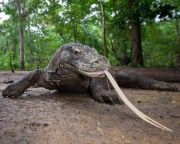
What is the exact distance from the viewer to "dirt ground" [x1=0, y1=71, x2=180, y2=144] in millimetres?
2254

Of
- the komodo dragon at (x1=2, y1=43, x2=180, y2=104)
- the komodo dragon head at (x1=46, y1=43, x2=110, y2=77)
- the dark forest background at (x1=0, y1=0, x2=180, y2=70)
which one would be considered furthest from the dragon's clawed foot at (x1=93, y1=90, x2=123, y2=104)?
the dark forest background at (x1=0, y1=0, x2=180, y2=70)

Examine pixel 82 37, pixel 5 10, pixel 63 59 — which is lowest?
pixel 63 59

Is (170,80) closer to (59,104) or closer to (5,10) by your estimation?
(59,104)

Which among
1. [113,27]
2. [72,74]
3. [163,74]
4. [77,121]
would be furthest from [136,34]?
[77,121]

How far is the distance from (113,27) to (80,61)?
669 cm

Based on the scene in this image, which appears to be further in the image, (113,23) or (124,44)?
(124,44)

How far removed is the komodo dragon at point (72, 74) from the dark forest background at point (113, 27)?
3700 mm

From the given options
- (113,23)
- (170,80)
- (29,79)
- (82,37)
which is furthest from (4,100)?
(82,37)

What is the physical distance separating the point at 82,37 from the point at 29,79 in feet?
26.7

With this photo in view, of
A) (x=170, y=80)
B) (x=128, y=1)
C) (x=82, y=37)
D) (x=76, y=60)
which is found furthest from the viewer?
(x=82, y=37)

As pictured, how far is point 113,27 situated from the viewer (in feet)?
30.9

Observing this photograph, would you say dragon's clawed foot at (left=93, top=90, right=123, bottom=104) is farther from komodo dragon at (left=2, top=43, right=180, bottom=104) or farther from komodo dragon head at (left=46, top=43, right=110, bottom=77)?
komodo dragon head at (left=46, top=43, right=110, bottom=77)

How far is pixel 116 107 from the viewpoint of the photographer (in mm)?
3207

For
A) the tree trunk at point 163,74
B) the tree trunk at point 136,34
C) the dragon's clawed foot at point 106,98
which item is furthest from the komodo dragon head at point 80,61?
the tree trunk at point 136,34
